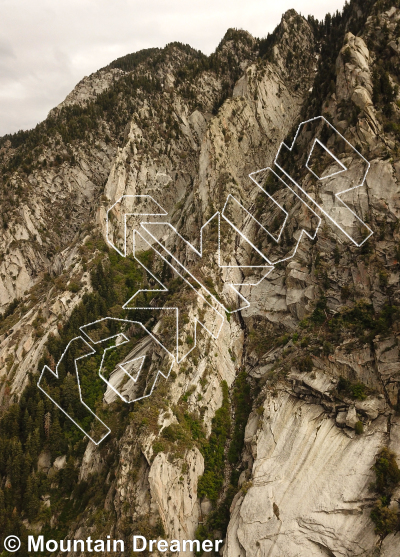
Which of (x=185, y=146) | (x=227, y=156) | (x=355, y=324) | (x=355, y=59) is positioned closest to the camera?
(x=355, y=324)

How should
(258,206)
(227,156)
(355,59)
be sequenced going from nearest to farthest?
(355,59) → (258,206) → (227,156)

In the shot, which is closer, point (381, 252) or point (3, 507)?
point (381, 252)

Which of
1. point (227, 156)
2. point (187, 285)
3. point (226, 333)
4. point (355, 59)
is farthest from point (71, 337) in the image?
point (355, 59)

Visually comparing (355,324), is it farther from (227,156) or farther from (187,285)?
(227,156)

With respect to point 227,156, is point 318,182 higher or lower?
lower

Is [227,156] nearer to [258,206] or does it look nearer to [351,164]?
[258,206]

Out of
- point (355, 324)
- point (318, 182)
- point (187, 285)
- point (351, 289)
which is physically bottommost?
point (355, 324)
